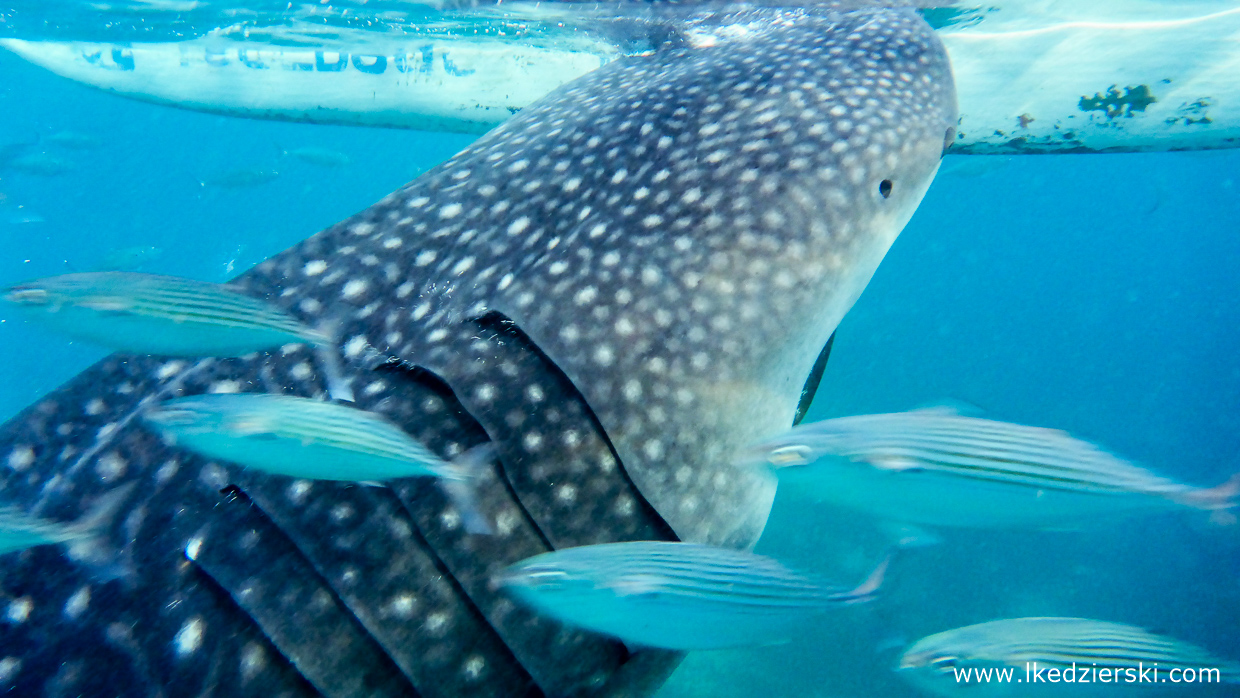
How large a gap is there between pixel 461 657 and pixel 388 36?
389 inches

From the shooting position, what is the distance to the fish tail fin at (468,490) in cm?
148

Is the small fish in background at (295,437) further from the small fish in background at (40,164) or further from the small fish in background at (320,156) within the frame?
the small fish in background at (40,164)

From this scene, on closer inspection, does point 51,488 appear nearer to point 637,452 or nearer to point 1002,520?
point 637,452

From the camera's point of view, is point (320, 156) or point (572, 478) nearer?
point (572, 478)

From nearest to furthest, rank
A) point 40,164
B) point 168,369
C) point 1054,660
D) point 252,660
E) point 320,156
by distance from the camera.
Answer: point 252,660, point 168,369, point 1054,660, point 40,164, point 320,156

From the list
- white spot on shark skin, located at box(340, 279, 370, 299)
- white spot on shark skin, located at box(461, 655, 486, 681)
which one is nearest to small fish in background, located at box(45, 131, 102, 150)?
white spot on shark skin, located at box(340, 279, 370, 299)

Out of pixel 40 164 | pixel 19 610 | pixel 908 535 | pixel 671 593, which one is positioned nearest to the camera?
pixel 671 593

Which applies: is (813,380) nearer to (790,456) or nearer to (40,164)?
(790,456)

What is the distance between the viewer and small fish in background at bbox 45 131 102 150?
14.2 metres

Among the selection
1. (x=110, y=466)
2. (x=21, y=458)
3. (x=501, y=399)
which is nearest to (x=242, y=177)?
(x=21, y=458)

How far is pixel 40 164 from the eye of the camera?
543 inches

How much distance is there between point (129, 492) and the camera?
1625 millimetres

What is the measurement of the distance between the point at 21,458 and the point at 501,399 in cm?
156

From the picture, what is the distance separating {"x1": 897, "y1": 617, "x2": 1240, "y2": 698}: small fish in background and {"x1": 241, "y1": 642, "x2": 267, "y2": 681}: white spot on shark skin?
209 centimetres
